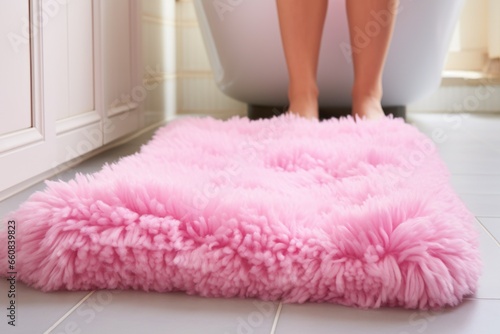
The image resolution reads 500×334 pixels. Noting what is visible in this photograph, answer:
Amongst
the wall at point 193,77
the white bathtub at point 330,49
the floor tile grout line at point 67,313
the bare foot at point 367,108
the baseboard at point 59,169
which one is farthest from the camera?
the wall at point 193,77

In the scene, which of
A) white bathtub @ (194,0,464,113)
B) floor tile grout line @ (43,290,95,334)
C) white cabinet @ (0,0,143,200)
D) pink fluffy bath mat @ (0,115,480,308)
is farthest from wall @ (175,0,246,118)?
floor tile grout line @ (43,290,95,334)

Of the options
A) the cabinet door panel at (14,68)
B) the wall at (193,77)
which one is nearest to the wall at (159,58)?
the wall at (193,77)

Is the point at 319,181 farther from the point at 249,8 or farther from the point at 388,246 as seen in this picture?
the point at 249,8

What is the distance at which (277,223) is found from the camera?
2.34ft

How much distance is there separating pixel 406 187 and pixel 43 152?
0.60 m

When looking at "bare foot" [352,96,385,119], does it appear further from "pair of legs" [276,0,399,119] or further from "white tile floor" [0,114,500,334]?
"white tile floor" [0,114,500,334]

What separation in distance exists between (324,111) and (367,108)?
24.1 inches

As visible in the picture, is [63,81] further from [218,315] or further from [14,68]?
[218,315]

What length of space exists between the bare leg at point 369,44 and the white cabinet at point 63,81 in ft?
1.78

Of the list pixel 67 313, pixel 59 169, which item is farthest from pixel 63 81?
pixel 67 313

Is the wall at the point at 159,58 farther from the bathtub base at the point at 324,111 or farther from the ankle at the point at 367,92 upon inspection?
the ankle at the point at 367,92

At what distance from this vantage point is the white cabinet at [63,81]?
3.35 ft

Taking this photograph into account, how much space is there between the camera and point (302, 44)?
5.08 feet

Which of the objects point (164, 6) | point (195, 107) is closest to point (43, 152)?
point (164, 6)
